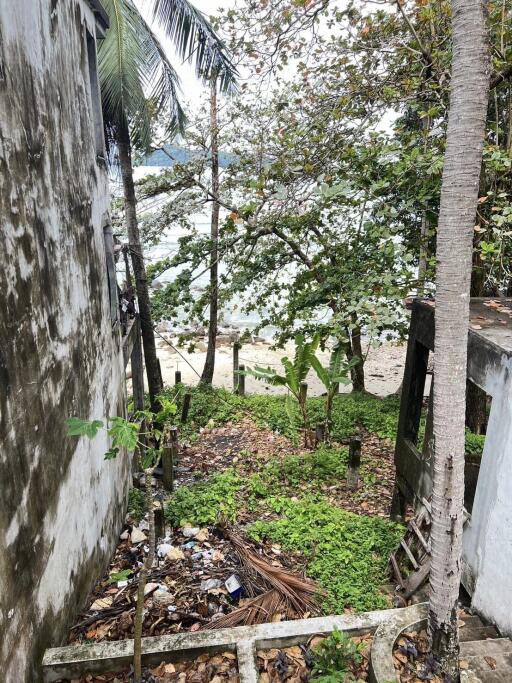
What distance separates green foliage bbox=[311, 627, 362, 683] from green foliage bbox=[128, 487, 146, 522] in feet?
13.0

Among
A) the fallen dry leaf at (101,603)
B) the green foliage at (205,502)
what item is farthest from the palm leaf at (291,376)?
the fallen dry leaf at (101,603)

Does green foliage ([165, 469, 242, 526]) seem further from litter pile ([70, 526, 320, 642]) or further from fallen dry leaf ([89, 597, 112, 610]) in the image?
fallen dry leaf ([89, 597, 112, 610])

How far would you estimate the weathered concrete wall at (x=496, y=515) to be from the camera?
12.8ft

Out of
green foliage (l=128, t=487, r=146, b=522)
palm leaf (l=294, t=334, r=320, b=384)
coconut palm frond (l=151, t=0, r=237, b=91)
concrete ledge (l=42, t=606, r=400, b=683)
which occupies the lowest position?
green foliage (l=128, t=487, r=146, b=522)

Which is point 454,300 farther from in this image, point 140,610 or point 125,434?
point 140,610

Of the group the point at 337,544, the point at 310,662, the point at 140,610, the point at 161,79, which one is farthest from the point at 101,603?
the point at 161,79

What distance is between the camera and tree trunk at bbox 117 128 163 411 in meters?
8.31

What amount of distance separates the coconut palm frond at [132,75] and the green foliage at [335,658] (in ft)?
23.8

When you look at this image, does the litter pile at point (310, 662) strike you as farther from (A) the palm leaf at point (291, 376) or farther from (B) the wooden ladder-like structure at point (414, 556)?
(A) the palm leaf at point (291, 376)

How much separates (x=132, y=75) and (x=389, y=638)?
7.62m

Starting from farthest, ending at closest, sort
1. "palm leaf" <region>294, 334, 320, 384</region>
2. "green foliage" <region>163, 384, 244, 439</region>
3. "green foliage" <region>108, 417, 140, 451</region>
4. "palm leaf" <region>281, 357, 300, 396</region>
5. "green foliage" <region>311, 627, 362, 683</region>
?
"green foliage" <region>163, 384, 244, 439</region>, "palm leaf" <region>281, 357, 300, 396</region>, "palm leaf" <region>294, 334, 320, 384</region>, "green foliage" <region>311, 627, 362, 683</region>, "green foliage" <region>108, 417, 140, 451</region>

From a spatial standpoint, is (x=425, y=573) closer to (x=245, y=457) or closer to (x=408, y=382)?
(x=408, y=382)

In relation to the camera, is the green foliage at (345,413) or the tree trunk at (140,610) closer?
the tree trunk at (140,610)

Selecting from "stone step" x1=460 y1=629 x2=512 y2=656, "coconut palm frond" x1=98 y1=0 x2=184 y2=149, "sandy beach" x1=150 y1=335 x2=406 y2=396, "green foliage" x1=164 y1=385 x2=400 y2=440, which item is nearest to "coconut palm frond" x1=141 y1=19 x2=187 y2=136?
"coconut palm frond" x1=98 y1=0 x2=184 y2=149
